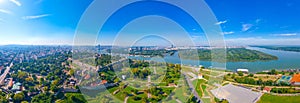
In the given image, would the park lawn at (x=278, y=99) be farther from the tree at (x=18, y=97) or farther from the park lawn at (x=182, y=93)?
the tree at (x=18, y=97)

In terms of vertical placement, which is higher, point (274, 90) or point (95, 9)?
point (95, 9)

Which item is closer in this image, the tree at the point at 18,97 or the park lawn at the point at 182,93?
the tree at the point at 18,97

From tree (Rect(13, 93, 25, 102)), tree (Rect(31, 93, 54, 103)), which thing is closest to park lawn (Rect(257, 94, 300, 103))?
tree (Rect(31, 93, 54, 103))

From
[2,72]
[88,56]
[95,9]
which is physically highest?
[95,9]

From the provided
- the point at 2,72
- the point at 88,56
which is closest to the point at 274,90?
the point at 88,56

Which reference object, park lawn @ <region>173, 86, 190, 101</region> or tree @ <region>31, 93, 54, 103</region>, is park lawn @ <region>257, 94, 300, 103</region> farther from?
tree @ <region>31, 93, 54, 103</region>

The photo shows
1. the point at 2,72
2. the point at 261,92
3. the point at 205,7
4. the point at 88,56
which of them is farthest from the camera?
the point at 88,56

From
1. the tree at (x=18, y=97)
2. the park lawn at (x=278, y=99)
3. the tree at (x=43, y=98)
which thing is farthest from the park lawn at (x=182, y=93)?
the tree at (x=18, y=97)

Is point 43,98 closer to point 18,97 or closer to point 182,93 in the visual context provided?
point 18,97

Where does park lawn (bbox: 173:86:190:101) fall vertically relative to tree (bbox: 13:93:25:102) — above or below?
above

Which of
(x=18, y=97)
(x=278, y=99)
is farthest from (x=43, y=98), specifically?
(x=278, y=99)

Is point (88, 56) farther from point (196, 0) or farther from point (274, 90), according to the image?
point (196, 0)
